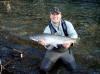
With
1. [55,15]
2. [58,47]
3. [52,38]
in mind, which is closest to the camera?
[52,38]

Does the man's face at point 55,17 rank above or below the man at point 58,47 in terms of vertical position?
above

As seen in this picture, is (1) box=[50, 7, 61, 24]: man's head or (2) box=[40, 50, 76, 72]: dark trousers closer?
(1) box=[50, 7, 61, 24]: man's head

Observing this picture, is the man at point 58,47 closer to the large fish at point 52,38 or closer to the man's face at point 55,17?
the man's face at point 55,17

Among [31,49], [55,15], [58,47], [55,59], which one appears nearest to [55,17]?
[55,15]

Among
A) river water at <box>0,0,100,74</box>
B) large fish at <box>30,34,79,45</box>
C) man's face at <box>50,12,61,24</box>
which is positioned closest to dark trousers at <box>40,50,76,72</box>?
river water at <box>0,0,100,74</box>

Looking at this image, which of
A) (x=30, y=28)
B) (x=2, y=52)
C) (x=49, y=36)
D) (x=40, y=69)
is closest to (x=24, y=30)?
(x=30, y=28)

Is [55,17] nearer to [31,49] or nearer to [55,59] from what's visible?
[55,59]

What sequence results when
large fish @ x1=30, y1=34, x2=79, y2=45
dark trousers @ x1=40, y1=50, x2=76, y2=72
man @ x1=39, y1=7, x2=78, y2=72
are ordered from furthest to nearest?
dark trousers @ x1=40, y1=50, x2=76, y2=72, man @ x1=39, y1=7, x2=78, y2=72, large fish @ x1=30, y1=34, x2=79, y2=45

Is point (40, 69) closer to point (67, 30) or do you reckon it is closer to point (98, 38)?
point (67, 30)

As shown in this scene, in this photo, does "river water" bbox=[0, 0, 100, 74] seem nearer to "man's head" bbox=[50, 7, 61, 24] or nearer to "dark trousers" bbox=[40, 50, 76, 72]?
"dark trousers" bbox=[40, 50, 76, 72]

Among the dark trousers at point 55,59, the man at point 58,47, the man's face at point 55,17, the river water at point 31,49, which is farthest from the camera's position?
the river water at point 31,49

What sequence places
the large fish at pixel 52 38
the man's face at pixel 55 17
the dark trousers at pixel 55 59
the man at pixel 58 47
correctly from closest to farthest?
the large fish at pixel 52 38 → the man's face at pixel 55 17 → the man at pixel 58 47 → the dark trousers at pixel 55 59

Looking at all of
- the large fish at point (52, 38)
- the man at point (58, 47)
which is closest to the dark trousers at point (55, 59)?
the man at point (58, 47)

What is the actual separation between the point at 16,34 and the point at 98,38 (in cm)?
461
